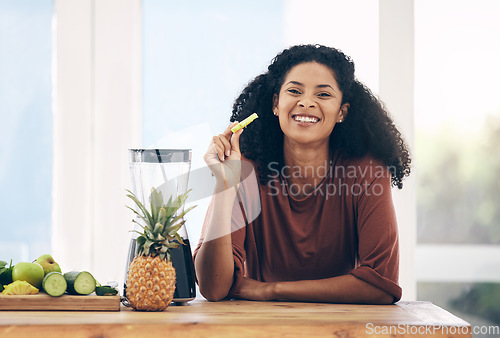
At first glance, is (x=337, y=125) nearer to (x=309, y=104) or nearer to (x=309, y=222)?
(x=309, y=104)

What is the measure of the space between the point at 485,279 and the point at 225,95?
1425 mm

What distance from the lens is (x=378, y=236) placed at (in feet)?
5.61

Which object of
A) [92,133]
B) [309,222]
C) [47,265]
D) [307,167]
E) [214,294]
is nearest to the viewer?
[47,265]

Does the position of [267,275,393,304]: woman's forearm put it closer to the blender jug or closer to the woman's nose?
the blender jug

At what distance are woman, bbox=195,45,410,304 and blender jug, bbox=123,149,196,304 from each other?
137mm

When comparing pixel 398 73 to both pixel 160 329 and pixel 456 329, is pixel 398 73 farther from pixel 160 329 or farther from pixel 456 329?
pixel 160 329

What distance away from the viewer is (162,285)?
1388 mm

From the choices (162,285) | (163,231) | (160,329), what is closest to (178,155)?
(163,231)

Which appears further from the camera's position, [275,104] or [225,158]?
[275,104]

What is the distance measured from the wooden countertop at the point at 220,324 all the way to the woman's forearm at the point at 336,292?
0.68 ft

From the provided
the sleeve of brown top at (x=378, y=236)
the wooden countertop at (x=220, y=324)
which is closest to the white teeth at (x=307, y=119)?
the sleeve of brown top at (x=378, y=236)

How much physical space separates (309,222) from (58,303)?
84cm

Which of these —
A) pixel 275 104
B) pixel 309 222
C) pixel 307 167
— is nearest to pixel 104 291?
pixel 309 222

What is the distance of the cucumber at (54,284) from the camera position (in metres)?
1.41
